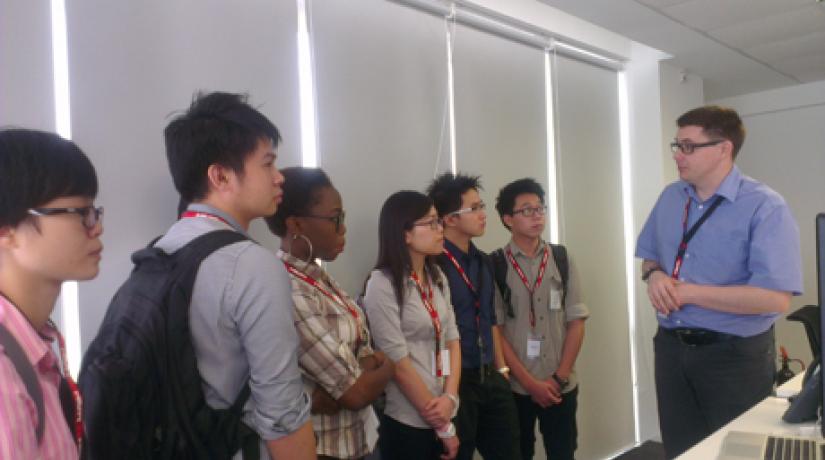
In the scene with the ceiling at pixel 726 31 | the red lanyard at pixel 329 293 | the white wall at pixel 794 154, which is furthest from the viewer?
the white wall at pixel 794 154

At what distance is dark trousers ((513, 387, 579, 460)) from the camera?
2996 millimetres

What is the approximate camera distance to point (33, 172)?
1.01 m

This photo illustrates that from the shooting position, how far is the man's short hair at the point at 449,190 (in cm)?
282

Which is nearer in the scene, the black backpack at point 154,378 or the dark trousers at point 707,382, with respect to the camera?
the black backpack at point 154,378

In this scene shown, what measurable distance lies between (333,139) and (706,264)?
163 cm

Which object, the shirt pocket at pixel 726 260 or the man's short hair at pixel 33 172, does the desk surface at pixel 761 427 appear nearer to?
the shirt pocket at pixel 726 260

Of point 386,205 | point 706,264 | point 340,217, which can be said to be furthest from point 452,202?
point 706,264

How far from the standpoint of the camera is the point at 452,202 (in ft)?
9.24

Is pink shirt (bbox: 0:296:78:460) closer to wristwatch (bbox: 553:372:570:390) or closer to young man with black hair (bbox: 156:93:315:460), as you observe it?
young man with black hair (bbox: 156:93:315:460)

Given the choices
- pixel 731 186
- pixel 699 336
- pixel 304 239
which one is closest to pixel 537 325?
pixel 699 336

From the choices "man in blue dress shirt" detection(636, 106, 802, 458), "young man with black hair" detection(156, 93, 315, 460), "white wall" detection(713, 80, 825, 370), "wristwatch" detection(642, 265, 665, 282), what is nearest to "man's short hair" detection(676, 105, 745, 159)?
"man in blue dress shirt" detection(636, 106, 802, 458)

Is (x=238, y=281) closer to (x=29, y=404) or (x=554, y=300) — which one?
(x=29, y=404)

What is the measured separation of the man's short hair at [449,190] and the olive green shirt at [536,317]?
0.49 metres

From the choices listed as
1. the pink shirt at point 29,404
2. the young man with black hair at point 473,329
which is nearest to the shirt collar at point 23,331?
the pink shirt at point 29,404
